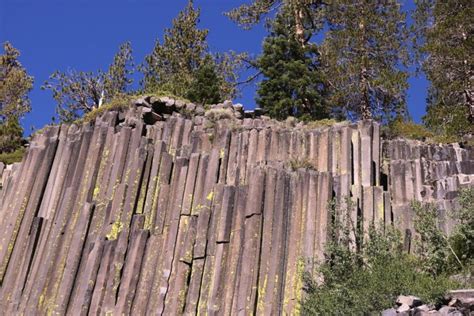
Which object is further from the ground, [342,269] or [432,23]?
[432,23]

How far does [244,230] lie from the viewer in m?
15.2

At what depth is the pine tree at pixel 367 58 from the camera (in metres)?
27.3

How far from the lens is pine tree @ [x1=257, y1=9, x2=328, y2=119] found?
26.0 metres

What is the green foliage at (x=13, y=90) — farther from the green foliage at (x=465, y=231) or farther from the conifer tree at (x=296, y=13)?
the green foliage at (x=465, y=231)

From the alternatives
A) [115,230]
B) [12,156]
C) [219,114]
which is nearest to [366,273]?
[115,230]

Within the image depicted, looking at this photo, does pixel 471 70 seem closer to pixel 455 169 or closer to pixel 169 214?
pixel 455 169

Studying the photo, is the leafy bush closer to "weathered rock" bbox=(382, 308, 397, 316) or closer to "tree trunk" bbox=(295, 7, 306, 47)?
"tree trunk" bbox=(295, 7, 306, 47)

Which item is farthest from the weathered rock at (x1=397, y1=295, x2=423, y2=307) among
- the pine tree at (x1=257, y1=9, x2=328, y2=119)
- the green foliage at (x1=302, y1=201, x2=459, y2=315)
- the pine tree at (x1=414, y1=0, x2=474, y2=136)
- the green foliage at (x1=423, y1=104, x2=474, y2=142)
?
the pine tree at (x1=257, y1=9, x2=328, y2=119)

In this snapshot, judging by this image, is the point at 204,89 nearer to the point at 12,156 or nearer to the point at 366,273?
the point at 12,156

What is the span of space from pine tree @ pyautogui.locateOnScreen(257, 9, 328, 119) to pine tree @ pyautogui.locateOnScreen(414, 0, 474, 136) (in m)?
4.25

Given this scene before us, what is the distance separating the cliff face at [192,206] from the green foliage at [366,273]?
0.43m

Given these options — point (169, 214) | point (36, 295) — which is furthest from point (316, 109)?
point (36, 295)

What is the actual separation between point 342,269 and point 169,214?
16.4 ft

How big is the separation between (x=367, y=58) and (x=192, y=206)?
13.4m
